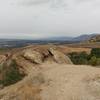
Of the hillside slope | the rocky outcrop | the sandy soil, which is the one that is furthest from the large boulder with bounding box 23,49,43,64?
the sandy soil

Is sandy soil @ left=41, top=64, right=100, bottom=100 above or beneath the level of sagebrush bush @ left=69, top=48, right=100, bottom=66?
above

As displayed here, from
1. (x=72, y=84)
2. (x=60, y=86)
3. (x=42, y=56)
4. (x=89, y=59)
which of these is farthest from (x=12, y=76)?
(x=89, y=59)

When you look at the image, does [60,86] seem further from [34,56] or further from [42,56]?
[42,56]

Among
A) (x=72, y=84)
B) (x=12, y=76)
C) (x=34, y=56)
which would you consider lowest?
(x=12, y=76)

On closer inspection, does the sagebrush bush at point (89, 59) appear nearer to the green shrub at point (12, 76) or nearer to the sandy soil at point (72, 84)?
the green shrub at point (12, 76)

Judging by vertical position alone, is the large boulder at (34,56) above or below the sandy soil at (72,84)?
below

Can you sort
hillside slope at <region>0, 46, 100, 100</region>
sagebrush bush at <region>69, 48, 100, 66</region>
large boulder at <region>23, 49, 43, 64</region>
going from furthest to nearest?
sagebrush bush at <region>69, 48, 100, 66</region> < large boulder at <region>23, 49, 43, 64</region> < hillside slope at <region>0, 46, 100, 100</region>

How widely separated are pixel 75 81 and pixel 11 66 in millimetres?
23407

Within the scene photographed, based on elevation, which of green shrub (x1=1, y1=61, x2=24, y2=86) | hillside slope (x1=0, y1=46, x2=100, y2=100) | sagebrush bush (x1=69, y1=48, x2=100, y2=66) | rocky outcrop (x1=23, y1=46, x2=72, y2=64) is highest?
hillside slope (x1=0, y1=46, x2=100, y2=100)

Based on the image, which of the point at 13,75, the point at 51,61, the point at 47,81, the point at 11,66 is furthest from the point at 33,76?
the point at 51,61

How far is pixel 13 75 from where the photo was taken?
35.0 m

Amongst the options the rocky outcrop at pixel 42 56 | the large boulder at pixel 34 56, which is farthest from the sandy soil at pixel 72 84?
the rocky outcrop at pixel 42 56

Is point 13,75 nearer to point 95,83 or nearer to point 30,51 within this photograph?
point 30,51

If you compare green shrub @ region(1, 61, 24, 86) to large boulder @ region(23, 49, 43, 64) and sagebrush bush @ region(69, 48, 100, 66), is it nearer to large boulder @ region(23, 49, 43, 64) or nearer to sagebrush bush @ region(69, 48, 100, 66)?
large boulder @ region(23, 49, 43, 64)
